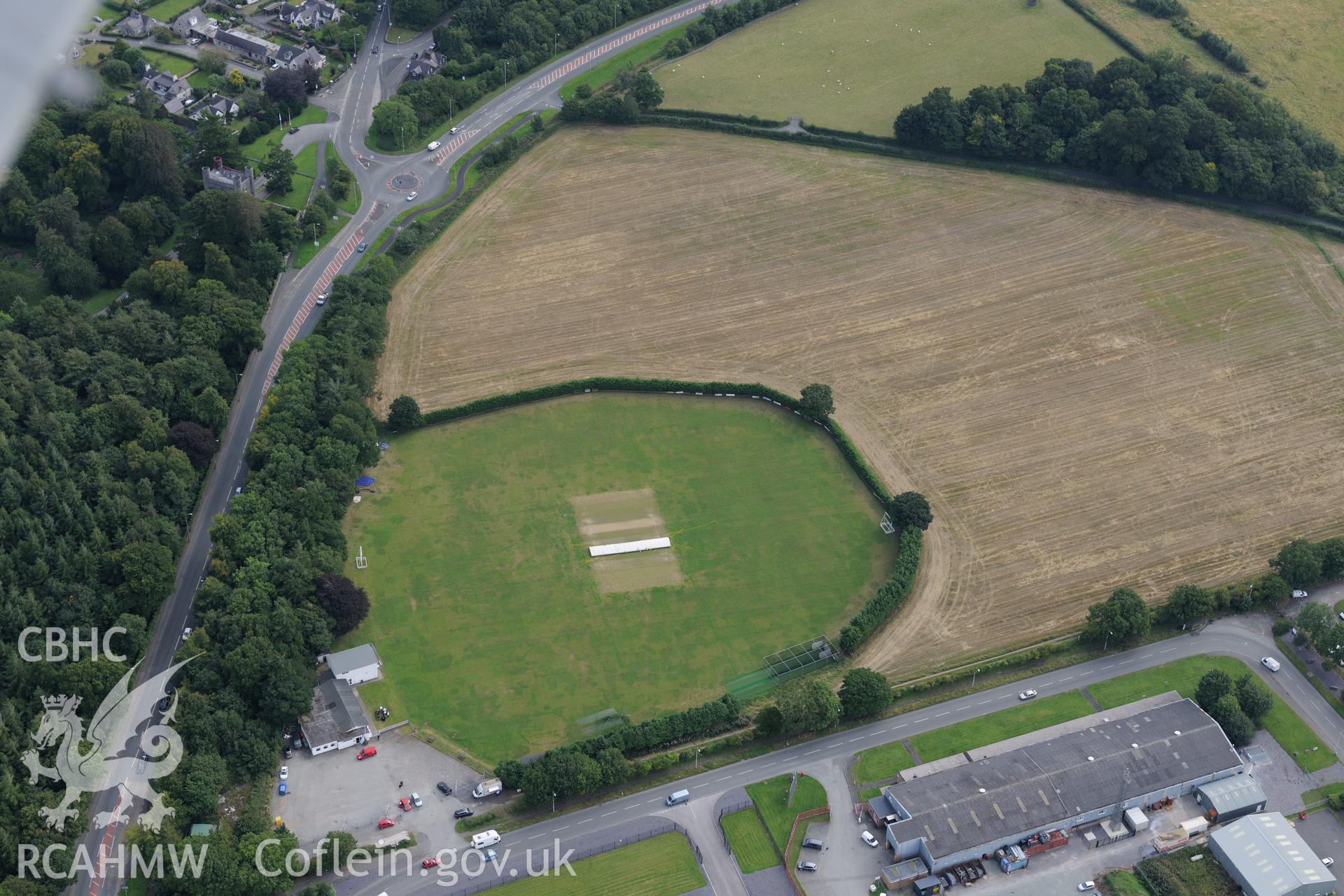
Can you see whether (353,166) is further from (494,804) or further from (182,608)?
(494,804)

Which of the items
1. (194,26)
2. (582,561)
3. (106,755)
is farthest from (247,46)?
(106,755)

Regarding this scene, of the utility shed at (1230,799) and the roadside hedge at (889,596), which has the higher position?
the roadside hedge at (889,596)

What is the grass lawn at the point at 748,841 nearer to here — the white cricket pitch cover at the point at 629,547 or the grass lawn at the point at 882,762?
the grass lawn at the point at 882,762

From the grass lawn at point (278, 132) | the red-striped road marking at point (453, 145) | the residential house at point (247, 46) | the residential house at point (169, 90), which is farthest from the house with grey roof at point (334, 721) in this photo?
the residential house at point (247, 46)

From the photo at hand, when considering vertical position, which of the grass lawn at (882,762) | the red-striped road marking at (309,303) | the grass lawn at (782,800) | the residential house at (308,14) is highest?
the residential house at (308,14)

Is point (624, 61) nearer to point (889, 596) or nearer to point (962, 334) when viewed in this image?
point (962, 334)

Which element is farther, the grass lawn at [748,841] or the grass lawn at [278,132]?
the grass lawn at [278,132]

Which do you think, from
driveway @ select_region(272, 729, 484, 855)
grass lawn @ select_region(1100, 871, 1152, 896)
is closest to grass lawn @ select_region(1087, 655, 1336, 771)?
grass lawn @ select_region(1100, 871, 1152, 896)
